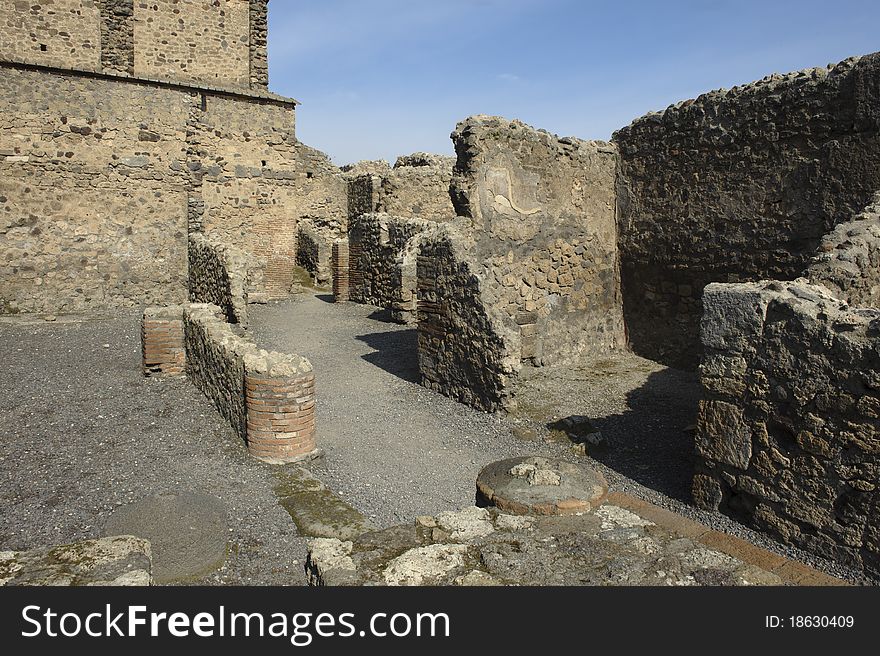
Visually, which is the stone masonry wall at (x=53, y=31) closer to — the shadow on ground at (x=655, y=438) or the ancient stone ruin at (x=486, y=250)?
the ancient stone ruin at (x=486, y=250)

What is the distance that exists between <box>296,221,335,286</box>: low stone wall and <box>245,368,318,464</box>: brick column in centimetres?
1133

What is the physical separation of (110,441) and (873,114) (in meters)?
7.62

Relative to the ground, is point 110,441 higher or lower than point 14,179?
lower

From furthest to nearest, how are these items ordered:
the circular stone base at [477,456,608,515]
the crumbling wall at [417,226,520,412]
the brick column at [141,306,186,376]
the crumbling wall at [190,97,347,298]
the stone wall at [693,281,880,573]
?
the crumbling wall at [190,97,347,298], the brick column at [141,306,186,376], the crumbling wall at [417,226,520,412], the stone wall at [693,281,880,573], the circular stone base at [477,456,608,515]

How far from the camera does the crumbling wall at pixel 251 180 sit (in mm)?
14828

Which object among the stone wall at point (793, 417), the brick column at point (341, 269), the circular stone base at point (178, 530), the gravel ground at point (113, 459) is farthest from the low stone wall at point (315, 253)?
the stone wall at point (793, 417)

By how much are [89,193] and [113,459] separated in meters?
9.33

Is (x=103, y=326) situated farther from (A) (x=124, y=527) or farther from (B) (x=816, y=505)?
(B) (x=816, y=505)

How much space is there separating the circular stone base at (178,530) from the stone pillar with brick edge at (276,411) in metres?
0.86

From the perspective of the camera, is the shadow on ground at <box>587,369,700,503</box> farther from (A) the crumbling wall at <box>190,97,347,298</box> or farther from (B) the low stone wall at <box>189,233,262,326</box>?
(A) the crumbling wall at <box>190,97,347,298</box>

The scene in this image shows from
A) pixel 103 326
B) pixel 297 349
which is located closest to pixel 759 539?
pixel 297 349

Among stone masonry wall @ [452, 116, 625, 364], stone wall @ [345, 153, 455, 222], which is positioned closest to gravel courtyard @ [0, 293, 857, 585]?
stone masonry wall @ [452, 116, 625, 364]

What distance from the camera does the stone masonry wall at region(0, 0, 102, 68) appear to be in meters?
14.0

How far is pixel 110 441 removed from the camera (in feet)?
20.2
